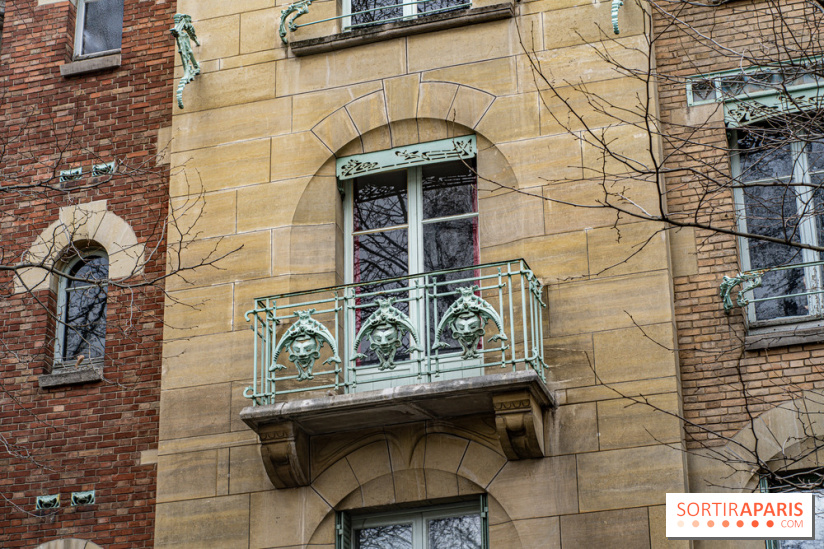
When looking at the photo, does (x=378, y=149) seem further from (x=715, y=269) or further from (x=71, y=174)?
(x=715, y=269)

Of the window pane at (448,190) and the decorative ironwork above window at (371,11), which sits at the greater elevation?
the decorative ironwork above window at (371,11)

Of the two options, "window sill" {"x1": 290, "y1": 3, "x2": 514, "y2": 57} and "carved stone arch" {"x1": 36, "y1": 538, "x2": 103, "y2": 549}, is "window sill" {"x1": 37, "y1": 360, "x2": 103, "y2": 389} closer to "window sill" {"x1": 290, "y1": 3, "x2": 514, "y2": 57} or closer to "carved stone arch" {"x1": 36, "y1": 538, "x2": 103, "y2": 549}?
"carved stone arch" {"x1": 36, "y1": 538, "x2": 103, "y2": 549}

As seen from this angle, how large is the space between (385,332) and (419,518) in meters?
1.96

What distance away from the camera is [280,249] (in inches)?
558

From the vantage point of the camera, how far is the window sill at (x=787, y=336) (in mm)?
12250

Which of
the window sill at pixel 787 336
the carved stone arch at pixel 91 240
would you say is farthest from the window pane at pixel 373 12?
the window sill at pixel 787 336

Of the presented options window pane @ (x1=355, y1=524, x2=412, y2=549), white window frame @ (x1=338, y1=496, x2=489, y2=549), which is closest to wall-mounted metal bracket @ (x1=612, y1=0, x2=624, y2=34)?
white window frame @ (x1=338, y1=496, x2=489, y2=549)

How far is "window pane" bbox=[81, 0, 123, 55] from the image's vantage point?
648 inches

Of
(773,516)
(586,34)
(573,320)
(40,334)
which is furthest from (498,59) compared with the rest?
(773,516)

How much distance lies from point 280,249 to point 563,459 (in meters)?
4.00

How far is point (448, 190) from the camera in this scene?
1430 cm

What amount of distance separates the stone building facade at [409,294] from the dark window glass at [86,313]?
47.0 inches

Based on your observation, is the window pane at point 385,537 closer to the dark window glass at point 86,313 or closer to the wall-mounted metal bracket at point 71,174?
the dark window glass at point 86,313

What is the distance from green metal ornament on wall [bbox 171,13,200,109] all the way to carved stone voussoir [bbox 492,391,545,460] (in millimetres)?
5621
